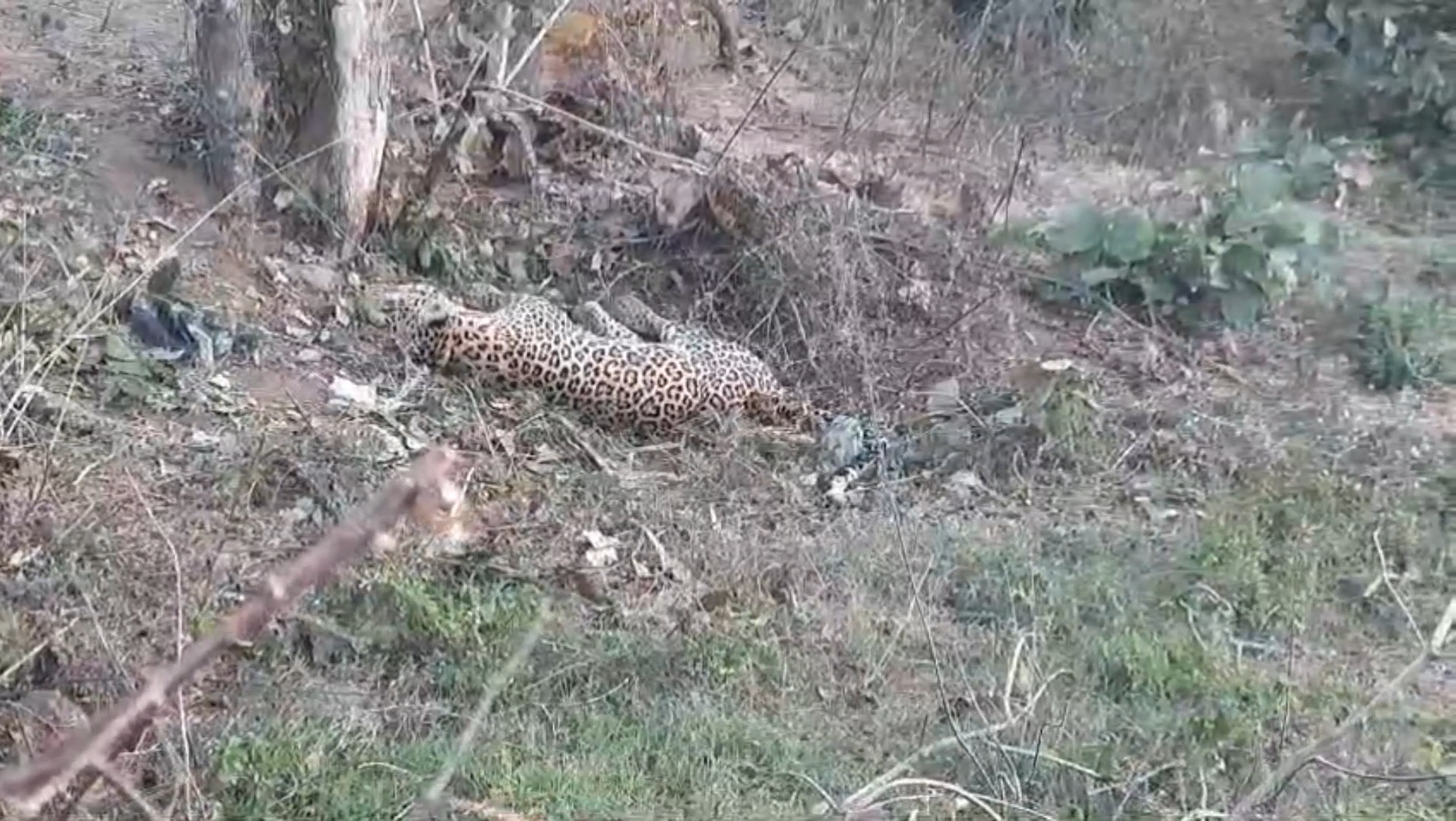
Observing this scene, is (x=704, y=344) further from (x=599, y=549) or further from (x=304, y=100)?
(x=304, y=100)

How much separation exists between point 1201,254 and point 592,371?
85.7 inches

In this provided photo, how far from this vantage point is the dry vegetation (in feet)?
13.0

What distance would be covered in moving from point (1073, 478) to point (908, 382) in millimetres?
856

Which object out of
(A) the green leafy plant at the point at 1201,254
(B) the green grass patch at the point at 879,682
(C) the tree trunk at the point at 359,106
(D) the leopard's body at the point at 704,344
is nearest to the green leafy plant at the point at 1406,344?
(A) the green leafy plant at the point at 1201,254

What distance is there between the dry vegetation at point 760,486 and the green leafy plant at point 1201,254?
0.14m

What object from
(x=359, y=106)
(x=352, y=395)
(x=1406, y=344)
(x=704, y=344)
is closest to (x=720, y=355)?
(x=704, y=344)

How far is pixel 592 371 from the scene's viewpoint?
6176 mm

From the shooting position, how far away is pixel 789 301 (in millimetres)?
6516

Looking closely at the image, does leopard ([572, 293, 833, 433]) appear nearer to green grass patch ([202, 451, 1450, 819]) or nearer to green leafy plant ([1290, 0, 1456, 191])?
green grass patch ([202, 451, 1450, 819])

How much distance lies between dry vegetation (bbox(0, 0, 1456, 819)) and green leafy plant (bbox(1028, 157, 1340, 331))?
5.4 inches

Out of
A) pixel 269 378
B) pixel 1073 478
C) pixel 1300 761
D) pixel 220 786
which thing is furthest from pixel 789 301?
pixel 1300 761

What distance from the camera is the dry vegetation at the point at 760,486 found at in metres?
3.98

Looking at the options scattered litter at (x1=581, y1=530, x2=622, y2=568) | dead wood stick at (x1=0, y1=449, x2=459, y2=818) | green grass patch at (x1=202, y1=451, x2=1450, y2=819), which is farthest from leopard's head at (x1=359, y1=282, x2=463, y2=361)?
dead wood stick at (x1=0, y1=449, x2=459, y2=818)

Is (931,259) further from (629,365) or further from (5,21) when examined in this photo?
(5,21)
